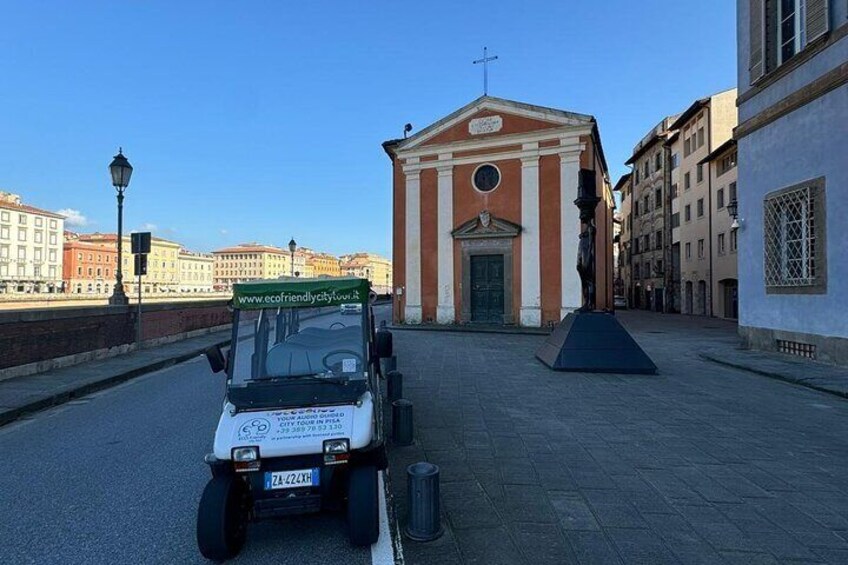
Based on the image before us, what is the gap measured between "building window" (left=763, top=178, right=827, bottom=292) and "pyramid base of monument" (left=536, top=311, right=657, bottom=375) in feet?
15.0

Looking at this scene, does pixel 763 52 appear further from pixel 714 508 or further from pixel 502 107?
pixel 714 508

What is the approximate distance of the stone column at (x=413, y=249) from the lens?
74.9 ft

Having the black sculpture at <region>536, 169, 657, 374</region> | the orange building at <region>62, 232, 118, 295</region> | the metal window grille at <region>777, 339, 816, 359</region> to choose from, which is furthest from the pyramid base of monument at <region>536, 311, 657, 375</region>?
the orange building at <region>62, 232, 118, 295</region>

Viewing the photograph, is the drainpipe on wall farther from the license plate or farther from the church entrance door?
the license plate

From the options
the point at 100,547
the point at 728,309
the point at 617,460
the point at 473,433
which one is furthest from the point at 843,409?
the point at 728,309

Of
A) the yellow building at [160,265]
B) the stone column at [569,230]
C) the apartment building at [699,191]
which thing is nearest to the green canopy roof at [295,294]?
the stone column at [569,230]

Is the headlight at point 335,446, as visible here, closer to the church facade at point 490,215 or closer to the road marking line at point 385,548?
the road marking line at point 385,548

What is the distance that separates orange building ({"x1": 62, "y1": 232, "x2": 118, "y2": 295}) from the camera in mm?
99188

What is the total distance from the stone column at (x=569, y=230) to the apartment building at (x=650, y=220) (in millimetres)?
21786

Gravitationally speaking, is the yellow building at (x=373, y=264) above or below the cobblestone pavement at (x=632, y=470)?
above

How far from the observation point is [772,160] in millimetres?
12422

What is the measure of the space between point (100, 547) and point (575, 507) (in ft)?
12.0

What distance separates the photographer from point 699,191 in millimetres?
32719

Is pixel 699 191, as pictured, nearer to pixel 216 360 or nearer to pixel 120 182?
pixel 120 182
